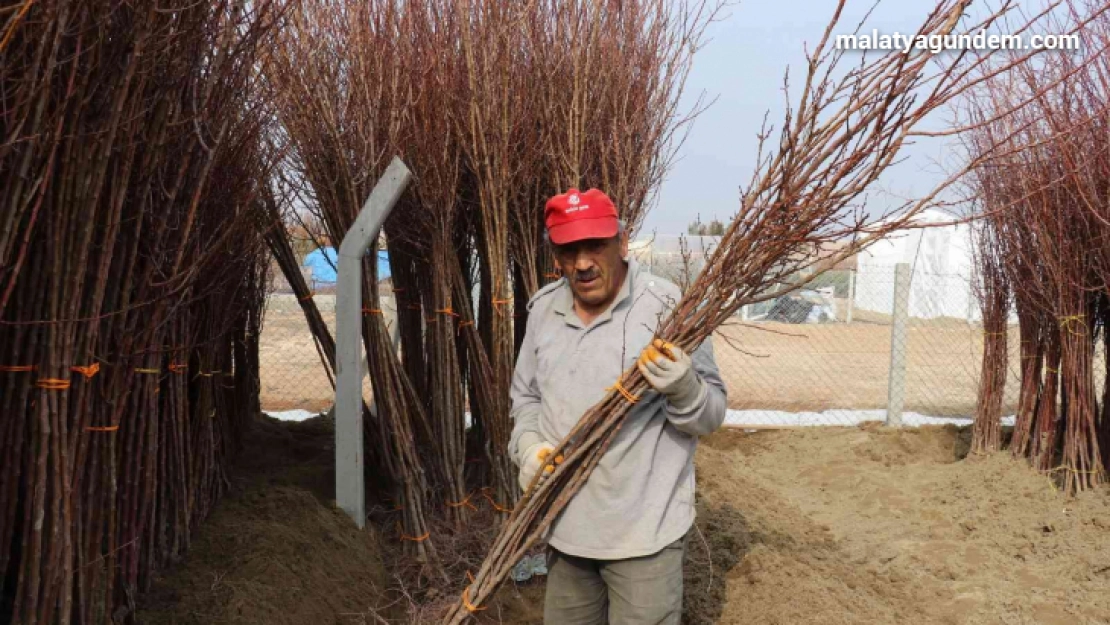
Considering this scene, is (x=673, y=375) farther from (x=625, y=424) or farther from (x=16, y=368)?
(x=16, y=368)

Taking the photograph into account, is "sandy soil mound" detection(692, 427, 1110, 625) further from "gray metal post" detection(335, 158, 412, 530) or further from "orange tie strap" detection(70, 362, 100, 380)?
"orange tie strap" detection(70, 362, 100, 380)

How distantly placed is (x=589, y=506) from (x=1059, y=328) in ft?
14.2

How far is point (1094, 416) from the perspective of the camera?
5.58 m

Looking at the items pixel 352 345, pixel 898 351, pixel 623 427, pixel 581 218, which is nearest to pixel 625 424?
pixel 623 427

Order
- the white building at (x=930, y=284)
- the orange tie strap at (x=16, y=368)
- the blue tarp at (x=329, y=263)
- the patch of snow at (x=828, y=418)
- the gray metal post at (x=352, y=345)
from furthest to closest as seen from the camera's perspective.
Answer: the white building at (x=930, y=284)
the patch of snow at (x=828, y=418)
the blue tarp at (x=329, y=263)
the gray metal post at (x=352, y=345)
the orange tie strap at (x=16, y=368)

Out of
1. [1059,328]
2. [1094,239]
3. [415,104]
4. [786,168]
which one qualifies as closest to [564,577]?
[786,168]

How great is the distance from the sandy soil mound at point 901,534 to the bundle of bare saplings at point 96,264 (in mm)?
2357

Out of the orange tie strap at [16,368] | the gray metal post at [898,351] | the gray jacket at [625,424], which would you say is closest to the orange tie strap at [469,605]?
the gray jacket at [625,424]

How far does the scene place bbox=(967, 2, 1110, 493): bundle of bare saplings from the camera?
16.6 ft

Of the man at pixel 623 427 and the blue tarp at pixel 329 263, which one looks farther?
the blue tarp at pixel 329 263

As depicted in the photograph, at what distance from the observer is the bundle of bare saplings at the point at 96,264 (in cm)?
229

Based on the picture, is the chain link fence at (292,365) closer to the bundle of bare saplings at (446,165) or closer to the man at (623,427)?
the bundle of bare saplings at (446,165)

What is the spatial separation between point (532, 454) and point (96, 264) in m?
1.38

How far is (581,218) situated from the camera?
98.7 inches
